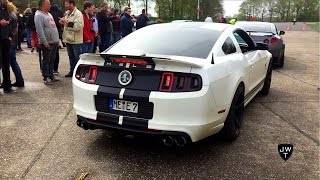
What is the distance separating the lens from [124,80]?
3732mm

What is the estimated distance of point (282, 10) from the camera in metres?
94.3

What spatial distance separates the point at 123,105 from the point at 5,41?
3.86m

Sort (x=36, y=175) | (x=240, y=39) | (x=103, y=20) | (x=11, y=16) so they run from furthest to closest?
(x=103, y=20) → (x=11, y=16) → (x=240, y=39) → (x=36, y=175)

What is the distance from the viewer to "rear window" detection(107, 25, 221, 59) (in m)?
4.25

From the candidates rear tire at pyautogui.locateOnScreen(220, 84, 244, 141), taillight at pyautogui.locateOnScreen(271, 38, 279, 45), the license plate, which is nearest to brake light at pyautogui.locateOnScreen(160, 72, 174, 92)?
the license plate

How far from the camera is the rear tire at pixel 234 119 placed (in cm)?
429

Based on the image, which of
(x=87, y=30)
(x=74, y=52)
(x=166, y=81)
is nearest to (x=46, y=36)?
(x=74, y=52)

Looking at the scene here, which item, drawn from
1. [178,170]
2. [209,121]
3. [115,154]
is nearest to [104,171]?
[115,154]

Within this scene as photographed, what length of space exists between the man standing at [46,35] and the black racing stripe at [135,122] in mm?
4097

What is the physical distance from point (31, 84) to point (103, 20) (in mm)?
4239

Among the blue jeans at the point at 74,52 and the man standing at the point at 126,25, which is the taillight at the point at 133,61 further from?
the man standing at the point at 126,25

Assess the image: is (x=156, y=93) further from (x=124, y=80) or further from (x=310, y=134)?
(x=310, y=134)

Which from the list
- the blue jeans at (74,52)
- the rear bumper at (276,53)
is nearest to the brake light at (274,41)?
the rear bumper at (276,53)

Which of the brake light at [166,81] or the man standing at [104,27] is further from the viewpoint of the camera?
the man standing at [104,27]
